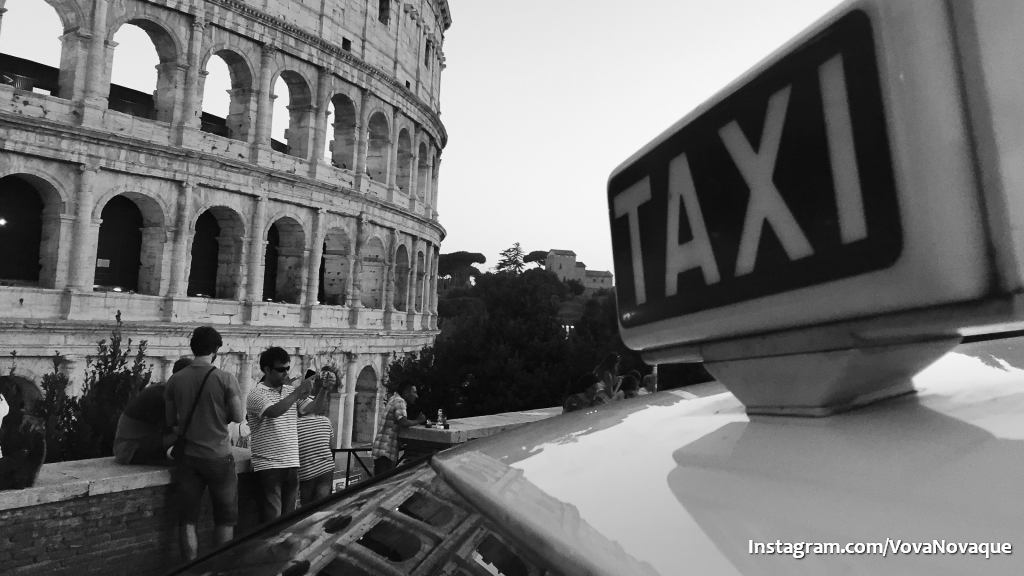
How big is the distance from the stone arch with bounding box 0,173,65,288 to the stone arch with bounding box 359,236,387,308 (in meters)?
8.32

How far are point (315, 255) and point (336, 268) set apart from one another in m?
1.33

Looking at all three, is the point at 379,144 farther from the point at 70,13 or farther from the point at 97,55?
the point at 70,13

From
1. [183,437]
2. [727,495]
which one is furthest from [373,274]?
[727,495]

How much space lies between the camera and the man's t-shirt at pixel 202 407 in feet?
11.8

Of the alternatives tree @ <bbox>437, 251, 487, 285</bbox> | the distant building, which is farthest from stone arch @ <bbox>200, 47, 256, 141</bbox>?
the distant building

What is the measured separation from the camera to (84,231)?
13.2m

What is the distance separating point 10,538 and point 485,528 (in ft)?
13.1

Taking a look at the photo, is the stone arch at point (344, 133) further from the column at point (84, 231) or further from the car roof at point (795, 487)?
the car roof at point (795, 487)

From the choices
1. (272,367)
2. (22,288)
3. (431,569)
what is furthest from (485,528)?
(22,288)

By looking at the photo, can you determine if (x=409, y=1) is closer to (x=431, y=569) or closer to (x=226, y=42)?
(x=226, y=42)

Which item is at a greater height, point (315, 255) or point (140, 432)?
point (315, 255)

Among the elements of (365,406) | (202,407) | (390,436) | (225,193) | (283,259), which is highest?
(225,193)

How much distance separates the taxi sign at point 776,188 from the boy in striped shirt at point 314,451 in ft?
13.6

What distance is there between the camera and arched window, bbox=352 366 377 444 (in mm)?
19438
